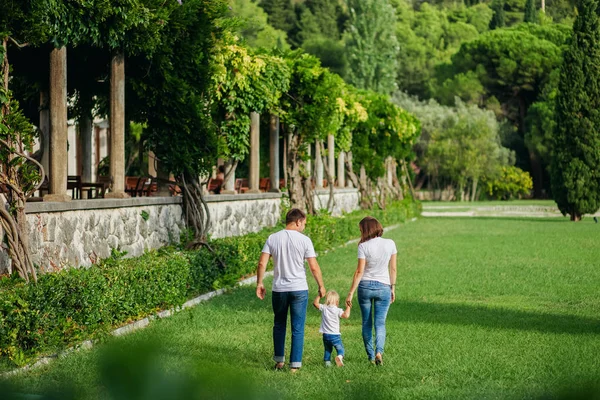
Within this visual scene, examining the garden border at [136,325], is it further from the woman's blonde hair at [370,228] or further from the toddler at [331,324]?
the woman's blonde hair at [370,228]

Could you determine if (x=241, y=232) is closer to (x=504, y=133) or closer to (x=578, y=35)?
(x=578, y=35)

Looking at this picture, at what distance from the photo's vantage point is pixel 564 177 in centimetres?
3712

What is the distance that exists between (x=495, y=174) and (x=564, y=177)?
26.6 meters

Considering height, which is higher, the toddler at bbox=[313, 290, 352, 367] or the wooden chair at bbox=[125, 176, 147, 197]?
the wooden chair at bbox=[125, 176, 147, 197]

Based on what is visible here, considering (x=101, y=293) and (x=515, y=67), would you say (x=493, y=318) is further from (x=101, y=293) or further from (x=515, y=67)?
(x=515, y=67)

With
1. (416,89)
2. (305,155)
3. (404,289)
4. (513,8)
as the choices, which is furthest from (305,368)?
(513,8)

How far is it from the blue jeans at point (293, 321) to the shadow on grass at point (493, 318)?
3377 millimetres

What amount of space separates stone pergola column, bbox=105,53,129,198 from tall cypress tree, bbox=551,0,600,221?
27.2 meters

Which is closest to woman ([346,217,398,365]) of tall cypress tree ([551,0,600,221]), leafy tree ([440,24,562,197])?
tall cypress tree ([551,0,600,221])

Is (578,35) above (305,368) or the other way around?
above

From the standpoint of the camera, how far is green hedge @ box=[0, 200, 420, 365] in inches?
310

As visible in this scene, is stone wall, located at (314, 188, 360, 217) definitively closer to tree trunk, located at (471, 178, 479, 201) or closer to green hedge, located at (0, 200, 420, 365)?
green hedge, located at (0, 200, 420, 365)

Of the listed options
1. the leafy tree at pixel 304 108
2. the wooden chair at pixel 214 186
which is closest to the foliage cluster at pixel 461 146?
the leafy tree at pixel 304 108

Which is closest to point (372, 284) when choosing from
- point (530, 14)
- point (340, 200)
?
point (340, 200)
